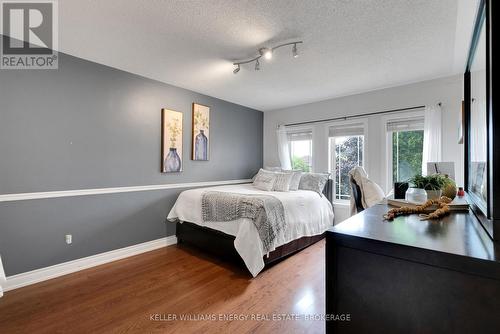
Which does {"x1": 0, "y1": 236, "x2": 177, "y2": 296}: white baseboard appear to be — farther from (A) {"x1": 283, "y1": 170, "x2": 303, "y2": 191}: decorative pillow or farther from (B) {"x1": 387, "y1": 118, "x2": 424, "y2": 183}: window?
(B) {"x1": 387, "y1": 118, "x2": 424, "y2": 183}: window

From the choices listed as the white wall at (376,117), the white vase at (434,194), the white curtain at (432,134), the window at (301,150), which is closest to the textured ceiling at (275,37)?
the white wall at (376,117)

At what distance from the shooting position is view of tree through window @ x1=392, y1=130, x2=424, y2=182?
3400 millimetres

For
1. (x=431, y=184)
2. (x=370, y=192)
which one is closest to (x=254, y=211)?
(x=370, y=192)

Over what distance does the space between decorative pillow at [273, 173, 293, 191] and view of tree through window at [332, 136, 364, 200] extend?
1.01m

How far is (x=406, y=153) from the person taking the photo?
3.50m

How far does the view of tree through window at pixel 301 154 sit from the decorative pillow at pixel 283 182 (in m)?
0.96

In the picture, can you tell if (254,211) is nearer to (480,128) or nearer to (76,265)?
(480,128)

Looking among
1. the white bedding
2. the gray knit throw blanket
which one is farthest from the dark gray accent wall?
the gray knit throw blanket

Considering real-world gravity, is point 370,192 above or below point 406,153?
below

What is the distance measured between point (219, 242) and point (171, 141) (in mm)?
1669

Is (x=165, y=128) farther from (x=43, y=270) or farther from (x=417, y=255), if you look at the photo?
(x=417, y=255)

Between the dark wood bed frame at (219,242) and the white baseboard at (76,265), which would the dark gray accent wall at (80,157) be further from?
the dark wood bed frame at (219,242)

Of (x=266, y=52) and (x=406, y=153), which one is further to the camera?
(x=406, y=153)

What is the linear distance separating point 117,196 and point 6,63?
5.52 ft
